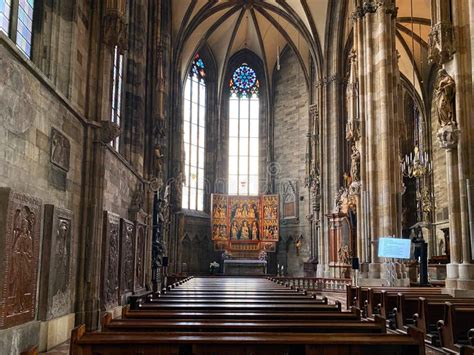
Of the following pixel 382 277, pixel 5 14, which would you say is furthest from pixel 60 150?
pixel 382 277

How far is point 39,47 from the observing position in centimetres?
1019

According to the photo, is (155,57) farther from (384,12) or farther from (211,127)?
(211,127)

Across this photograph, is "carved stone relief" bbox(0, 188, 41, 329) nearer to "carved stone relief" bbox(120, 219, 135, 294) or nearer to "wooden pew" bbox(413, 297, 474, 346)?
"carved stone relief" bbox(120, 219, 135, 294)

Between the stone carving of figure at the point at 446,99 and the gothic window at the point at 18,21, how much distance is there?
8789mm

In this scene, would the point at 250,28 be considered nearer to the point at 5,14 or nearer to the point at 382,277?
the point at 382,277

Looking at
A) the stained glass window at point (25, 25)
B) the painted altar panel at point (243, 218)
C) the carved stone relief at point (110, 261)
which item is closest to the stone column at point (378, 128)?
the carved stone relief at point (110, 261)

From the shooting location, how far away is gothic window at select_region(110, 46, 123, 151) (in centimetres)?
1605

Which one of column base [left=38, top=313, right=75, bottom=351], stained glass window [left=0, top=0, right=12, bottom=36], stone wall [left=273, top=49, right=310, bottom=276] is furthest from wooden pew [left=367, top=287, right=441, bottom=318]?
stone wall [left=273, top=49, right=310, bottom=276]

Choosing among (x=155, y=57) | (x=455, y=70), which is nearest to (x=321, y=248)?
(x=155, y=57)

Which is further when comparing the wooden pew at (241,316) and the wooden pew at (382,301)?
the wooden pew at (382,301)

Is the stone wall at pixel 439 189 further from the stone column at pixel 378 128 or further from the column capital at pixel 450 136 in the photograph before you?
the column capital at pixel 450 136

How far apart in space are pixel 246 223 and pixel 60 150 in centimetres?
2396

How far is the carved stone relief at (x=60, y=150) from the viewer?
9265 millimetres

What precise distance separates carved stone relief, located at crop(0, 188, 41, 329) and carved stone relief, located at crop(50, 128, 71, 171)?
125cm
